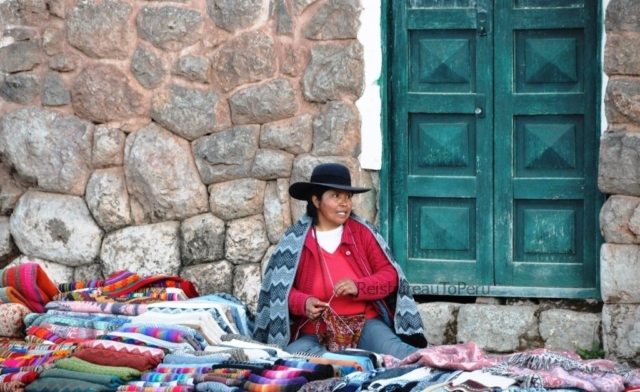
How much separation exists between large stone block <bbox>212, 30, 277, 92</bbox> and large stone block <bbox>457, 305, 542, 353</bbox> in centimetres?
166

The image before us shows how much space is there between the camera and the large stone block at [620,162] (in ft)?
21.6

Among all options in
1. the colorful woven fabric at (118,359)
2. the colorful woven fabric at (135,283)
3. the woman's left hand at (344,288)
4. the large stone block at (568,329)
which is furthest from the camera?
the large stone block at (568,329)

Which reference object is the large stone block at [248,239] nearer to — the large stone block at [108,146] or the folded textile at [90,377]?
the large stone block at [108,146]

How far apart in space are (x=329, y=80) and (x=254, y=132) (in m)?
0.50

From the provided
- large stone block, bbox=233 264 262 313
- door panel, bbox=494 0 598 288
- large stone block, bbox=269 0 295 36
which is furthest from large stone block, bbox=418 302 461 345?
large stone block, bbox=269 0 295 36

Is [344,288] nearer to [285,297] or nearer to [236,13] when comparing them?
[285,297]

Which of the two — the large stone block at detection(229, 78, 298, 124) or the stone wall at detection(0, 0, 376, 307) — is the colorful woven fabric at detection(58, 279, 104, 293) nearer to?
the stone wall at detection(0, 0, 376, 307)

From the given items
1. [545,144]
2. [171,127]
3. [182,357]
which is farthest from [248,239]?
[182,357]

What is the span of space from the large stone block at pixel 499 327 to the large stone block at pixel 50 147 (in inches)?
88.6

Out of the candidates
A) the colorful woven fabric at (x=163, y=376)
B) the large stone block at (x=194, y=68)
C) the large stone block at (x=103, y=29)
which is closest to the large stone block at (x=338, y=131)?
the large stone block at (x=194, y=68)

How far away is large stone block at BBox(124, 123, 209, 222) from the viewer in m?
7.25

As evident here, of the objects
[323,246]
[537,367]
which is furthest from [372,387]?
[323,246]

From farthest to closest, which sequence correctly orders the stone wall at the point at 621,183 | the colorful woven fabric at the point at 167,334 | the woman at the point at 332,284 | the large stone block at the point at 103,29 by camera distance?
the large stone block at the point at 103,29 < the stone wall at the point at 621,183 < the woman at the point at 332,284 < the colorful woven fabric at the point at 167,334

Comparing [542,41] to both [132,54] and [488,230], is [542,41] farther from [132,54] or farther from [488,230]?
[132,54]
